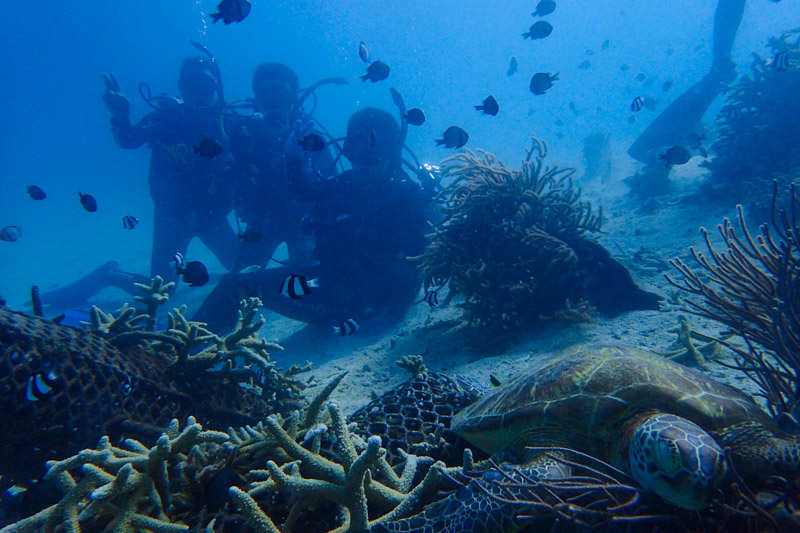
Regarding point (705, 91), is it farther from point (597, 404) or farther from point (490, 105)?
point (597, 404)

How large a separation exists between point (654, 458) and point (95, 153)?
127426 millimetres

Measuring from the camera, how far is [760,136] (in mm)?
9898

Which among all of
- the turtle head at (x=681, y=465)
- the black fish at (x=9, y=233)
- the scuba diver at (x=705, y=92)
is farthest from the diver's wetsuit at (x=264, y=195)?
the scuba diver at (x=705, y=92)

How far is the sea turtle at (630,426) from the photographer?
4.86ft

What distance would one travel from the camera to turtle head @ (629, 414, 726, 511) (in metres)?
1.41

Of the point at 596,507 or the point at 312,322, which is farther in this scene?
the point at 312,322

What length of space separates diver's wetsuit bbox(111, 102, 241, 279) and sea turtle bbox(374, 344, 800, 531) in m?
12.7

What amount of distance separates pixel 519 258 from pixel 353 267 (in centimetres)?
431

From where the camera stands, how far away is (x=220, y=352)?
3887mm

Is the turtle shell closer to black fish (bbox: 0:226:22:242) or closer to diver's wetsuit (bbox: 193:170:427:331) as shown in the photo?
diver's wetsuit (bbox: 193:170:427:331)

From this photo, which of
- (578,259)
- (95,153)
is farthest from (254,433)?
(95,153)

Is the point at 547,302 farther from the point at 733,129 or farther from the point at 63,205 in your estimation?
the point at 63,205

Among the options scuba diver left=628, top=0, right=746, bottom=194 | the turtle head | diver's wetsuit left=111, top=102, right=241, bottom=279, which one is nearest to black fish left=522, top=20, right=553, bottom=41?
the turtle head

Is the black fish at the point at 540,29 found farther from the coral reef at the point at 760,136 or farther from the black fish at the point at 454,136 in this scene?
the coral reef at the point at 760,136
